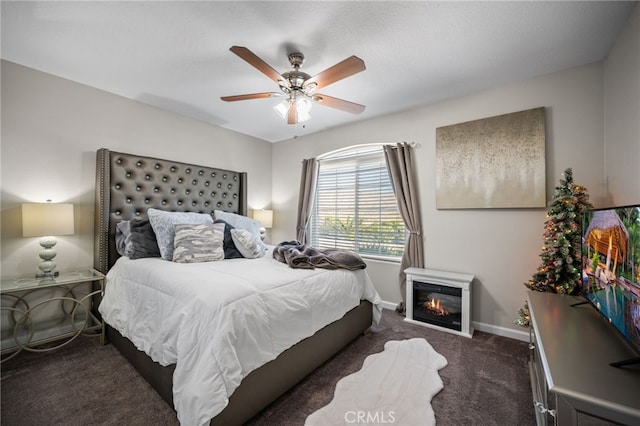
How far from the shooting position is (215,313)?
4.32ft

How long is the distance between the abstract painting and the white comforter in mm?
1535

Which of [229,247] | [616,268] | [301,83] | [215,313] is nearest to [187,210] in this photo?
[229,247]

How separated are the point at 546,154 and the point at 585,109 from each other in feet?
1.40

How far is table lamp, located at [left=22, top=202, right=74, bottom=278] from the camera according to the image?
2027 millimetres

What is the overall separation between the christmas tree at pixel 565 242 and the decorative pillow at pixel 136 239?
335cm

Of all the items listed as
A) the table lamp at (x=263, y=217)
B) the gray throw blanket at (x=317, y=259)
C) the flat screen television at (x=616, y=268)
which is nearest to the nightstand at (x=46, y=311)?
the gray throw blanket at (x=317, y=259)

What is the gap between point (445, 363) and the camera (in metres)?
2.03

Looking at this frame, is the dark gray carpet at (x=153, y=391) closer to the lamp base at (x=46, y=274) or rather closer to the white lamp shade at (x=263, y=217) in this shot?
the lamp base at (x=46, y=274)

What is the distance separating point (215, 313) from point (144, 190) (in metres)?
2.22

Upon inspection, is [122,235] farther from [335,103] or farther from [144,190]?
[335,103]

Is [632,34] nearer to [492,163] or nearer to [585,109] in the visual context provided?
[585,109]

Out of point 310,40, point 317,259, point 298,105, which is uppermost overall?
point 310,40

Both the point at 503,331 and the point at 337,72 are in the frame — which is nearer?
the point at 337,72

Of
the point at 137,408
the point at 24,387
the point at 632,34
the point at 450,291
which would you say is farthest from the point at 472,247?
the point at 24,387
